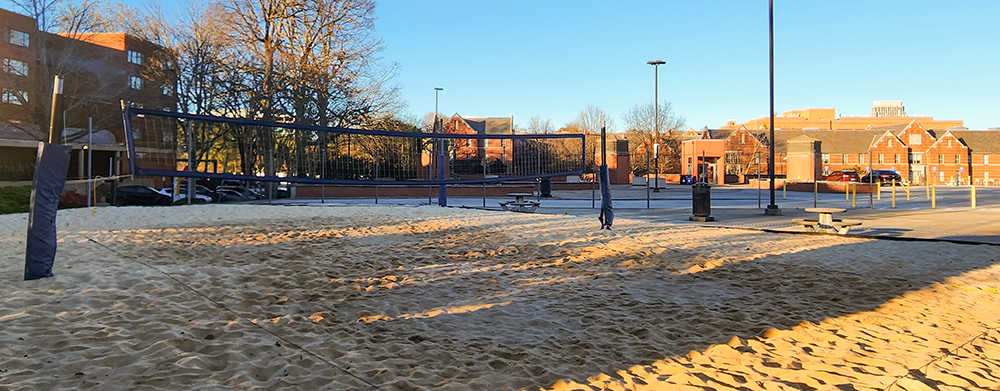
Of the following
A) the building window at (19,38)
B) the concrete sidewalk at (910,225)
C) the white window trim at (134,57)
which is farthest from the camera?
the white window trim at (134,57)

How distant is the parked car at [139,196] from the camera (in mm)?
23797

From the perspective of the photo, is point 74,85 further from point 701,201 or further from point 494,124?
point 494,124

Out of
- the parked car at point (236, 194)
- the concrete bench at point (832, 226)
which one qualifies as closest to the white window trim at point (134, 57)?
the parked car at point (236, 194)

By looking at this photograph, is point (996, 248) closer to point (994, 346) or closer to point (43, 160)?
point (994, 346)

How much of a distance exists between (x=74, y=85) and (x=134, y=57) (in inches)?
711

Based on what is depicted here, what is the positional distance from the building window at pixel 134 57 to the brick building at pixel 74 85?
1350 mm

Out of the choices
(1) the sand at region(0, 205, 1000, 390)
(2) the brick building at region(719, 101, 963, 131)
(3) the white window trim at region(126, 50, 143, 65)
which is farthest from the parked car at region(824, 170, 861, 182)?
(2) the brick building at region(719, 101, 963, 131)

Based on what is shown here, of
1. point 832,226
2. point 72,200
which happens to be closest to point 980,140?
point 832,226

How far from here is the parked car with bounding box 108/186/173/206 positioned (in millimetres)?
23797

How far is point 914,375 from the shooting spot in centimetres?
392

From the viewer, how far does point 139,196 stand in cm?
2419

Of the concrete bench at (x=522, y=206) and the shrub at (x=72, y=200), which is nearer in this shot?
the concrete bench at (x=522, y=206)

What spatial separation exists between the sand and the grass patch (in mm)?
9634

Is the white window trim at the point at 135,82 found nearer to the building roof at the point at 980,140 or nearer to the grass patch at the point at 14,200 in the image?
the grass patch at the point at 14,200
